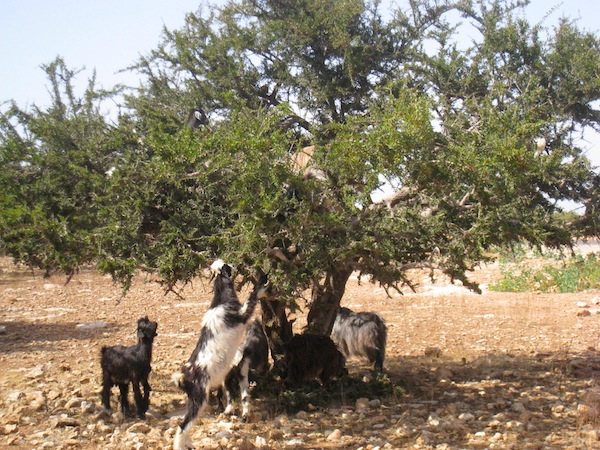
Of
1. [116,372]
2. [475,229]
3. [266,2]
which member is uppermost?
[266,2]

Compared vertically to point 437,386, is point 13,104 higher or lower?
higher

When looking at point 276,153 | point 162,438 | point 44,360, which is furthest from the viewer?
point 44,360

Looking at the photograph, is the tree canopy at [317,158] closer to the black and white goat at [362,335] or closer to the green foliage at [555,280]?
the black and white goat at [362,335]

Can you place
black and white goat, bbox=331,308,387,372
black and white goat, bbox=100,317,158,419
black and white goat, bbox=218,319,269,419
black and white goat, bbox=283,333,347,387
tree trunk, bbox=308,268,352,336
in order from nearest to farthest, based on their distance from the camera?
black and white goat, bbox=100,317,158,419
black and white goat, bbox=218,319,269,419
black and white goat, bbox=283,333,347,387
tree trunk, bbox=308,268,352,336
black and white goat, bbox=331,308,387,372

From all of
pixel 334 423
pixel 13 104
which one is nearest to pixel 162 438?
pixel 334 423

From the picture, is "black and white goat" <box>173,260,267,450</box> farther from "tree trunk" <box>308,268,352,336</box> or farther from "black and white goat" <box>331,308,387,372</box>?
"black and white goat" <box>331,308,387,372</box>

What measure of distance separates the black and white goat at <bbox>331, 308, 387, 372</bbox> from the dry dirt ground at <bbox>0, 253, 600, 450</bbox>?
0.26 metres

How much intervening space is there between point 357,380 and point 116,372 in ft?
8.79

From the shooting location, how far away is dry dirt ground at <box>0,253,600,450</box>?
6.05 metres

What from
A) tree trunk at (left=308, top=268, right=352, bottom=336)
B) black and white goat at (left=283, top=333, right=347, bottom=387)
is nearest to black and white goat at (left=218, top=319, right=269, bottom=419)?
black and white goat at (left=283, top=333, right=347, bottom=387)

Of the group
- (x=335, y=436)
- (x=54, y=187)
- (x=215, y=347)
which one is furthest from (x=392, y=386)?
(x=54, y=187)

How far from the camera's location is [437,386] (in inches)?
307

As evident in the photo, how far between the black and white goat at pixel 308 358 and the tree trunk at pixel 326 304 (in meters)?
0.49

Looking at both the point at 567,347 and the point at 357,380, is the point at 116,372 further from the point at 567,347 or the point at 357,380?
the point at 567,347
